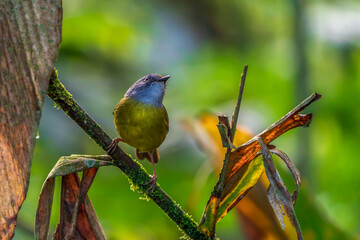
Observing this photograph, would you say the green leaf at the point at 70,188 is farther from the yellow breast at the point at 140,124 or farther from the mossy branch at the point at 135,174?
the yellow breast at the point at 140,124

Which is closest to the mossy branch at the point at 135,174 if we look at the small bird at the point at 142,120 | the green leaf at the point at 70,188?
the green leaf at the point at 70,188

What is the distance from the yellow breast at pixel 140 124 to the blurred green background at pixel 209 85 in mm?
599

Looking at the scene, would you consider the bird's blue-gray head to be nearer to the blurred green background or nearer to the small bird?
the small bird

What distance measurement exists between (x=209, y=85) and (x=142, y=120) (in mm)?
2640

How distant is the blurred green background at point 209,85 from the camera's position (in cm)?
318

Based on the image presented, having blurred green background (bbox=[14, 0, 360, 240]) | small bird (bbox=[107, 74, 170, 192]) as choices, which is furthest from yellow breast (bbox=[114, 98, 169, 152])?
blurred green background (bbox=[14, 0, 360, 240])

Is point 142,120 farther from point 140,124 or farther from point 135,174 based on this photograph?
point 135,174

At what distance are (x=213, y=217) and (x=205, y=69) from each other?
3793mm

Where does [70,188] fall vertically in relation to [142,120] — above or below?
above

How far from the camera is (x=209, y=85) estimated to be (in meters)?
4.95

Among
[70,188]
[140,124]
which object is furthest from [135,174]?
[140,124]

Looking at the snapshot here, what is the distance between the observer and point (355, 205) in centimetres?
316

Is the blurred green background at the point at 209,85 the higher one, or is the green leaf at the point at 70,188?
the green leaf at the point at 70,188

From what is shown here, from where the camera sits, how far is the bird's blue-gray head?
254cm
